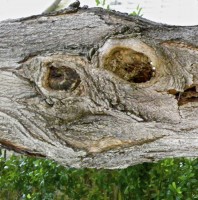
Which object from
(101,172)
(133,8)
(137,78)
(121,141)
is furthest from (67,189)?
(133,8)

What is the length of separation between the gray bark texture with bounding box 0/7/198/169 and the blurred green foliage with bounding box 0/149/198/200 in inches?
40.6

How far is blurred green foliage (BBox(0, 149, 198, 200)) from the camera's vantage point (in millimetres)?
3133

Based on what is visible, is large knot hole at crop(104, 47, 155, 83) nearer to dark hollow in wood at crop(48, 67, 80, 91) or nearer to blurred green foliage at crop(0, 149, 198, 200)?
dark hollow in wood at crop(48, 67, 80, 91)

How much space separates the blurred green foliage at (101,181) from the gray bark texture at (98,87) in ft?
3.39

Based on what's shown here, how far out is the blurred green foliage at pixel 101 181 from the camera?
3133 millimetres

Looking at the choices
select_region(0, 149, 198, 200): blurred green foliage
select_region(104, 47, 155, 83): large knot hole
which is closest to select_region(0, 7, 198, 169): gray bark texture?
select_region(104, 47, 155, 83): large knot hole

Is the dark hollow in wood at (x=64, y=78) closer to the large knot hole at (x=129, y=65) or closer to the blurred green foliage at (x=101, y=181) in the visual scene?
the large knot hole at (x=129, y=65)

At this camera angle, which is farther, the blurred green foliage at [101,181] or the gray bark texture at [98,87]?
the blurred green foliage at [101,181]

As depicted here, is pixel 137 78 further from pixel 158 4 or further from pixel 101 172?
pixel 158 4

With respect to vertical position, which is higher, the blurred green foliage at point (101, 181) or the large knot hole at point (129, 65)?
the large knot hole at point (129, 65)

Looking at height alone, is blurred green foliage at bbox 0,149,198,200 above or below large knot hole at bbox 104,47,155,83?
below

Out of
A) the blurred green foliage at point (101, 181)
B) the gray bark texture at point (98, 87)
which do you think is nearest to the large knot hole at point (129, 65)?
the gray bark texture at point (98, 87)

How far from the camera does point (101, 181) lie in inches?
130

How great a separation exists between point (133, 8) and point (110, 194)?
2842 mm
